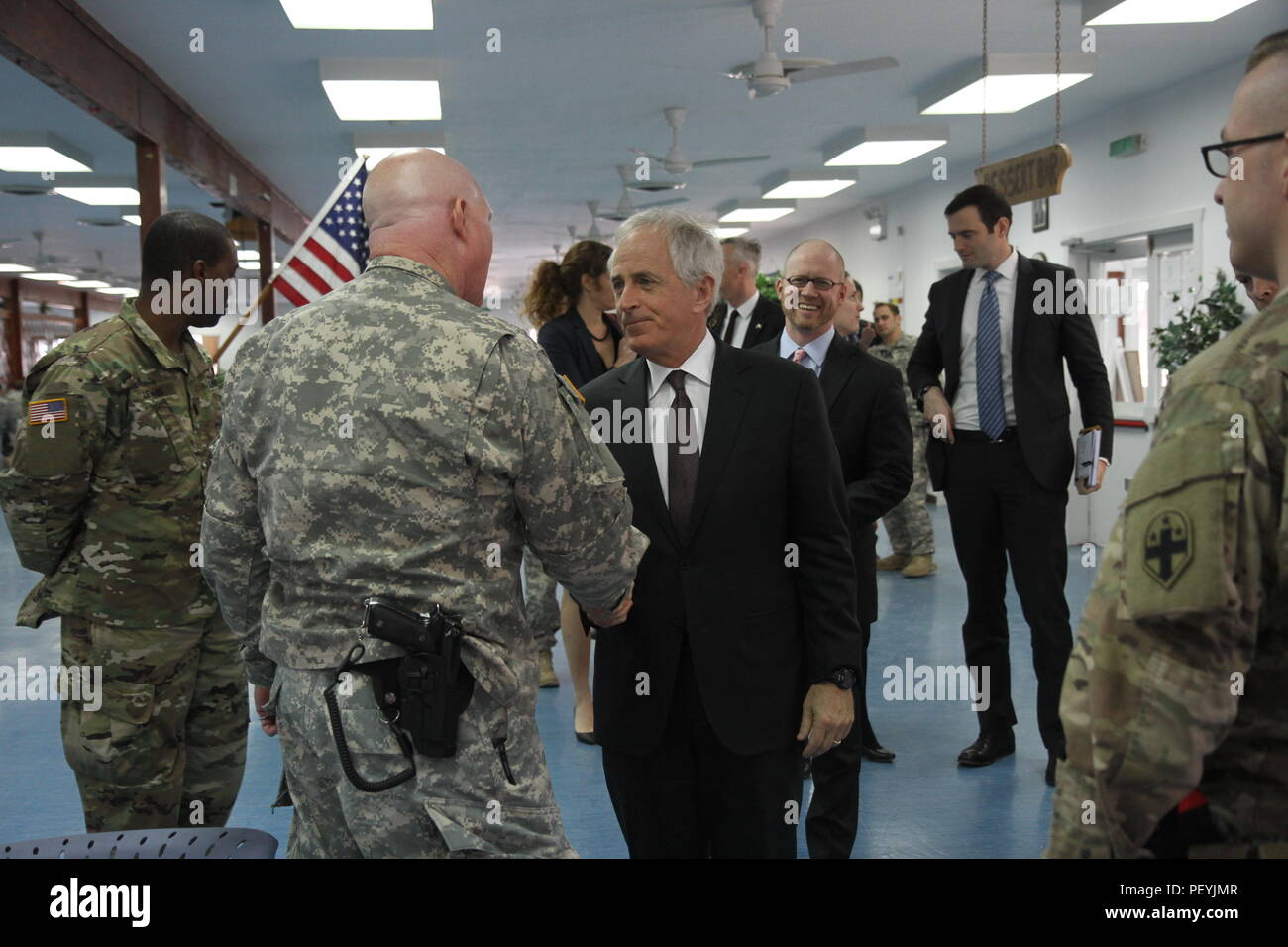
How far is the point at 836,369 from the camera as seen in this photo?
299 centimetres

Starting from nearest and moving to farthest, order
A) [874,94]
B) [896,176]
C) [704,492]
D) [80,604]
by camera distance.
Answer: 1. [704,492]
2. [80,604]
3. [874,94]
4. [896,176]

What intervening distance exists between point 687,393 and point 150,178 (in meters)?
6.44

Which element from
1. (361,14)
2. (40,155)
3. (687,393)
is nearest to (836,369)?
(687,393)

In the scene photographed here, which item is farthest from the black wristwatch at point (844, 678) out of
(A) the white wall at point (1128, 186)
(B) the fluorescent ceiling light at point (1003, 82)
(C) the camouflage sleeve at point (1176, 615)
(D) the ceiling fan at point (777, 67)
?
(B) the fluorescent ceiling light at point (1003, 82)

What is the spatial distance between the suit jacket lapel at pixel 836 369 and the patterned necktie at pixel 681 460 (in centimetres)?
106

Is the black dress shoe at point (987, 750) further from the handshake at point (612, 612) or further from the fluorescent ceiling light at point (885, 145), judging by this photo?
the fluorescent ceiling light at point (885, 145)

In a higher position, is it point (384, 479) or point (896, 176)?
point (896, 176)

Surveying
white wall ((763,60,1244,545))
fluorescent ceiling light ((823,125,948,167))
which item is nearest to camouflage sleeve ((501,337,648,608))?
white wall ((763,60,1244,545))

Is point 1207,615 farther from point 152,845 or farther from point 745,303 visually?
point 745,303

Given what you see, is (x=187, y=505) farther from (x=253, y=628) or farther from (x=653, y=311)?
(x=653, y=311)

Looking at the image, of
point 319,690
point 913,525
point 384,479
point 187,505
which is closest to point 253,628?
point 319,690

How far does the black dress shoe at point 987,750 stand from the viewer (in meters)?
3.59
